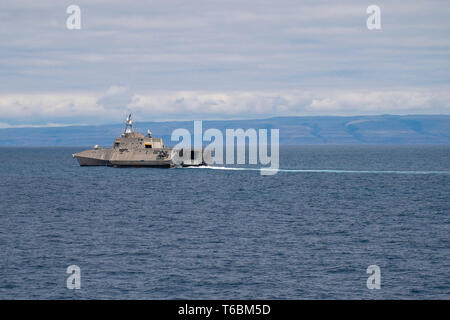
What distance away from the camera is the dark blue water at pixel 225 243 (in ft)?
121

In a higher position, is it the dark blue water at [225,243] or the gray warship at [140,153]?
the gray warship at [140,153]

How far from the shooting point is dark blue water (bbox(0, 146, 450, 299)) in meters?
36.8

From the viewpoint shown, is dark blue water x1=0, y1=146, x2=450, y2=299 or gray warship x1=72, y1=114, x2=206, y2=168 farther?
gray warship x1=72, y1=114, x2=206, y2=168

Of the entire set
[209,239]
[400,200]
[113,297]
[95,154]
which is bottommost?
[113,297]

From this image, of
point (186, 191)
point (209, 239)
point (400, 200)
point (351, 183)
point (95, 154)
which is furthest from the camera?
point (95, 154)

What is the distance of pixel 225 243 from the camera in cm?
5003

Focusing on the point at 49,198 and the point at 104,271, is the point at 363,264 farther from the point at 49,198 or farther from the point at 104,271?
the point at 49,198

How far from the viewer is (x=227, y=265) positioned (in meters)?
42.1

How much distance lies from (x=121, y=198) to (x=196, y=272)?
4720cm

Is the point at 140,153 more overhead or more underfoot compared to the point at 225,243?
more overhead

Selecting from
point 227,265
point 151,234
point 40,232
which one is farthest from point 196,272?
point 40,232

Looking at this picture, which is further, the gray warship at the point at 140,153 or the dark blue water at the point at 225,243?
the gray warship at the point at 140,153

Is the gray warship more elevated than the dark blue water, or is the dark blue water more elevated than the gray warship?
the gray warship

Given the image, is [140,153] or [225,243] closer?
[225,243]
